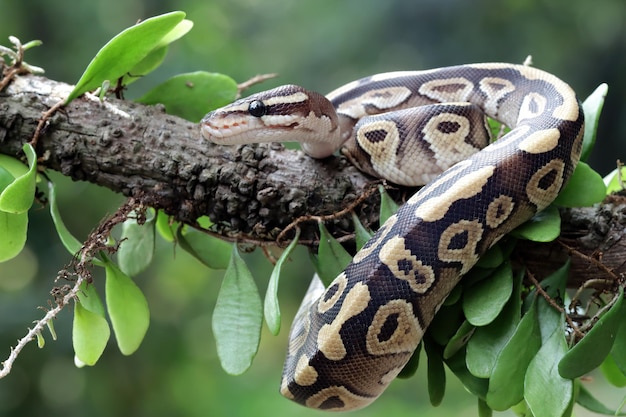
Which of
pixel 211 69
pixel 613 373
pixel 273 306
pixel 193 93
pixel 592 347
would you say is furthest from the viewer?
pixel 211 69

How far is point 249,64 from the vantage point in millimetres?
5672

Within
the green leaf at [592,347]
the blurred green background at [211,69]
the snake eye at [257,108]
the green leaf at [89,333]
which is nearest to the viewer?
the green leaf at [592,347]

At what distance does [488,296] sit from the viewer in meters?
1.50

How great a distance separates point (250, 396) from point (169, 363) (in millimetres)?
737

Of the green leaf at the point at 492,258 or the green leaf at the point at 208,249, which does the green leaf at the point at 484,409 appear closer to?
the green leaf at the point at 492,258

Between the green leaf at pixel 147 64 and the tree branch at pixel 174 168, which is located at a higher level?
the green leaf at pixel 147 64

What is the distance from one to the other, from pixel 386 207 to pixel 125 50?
854 millimetres

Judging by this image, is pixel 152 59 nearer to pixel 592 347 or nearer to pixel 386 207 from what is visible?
pixel 386 207

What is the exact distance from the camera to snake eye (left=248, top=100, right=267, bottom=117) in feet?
5.83

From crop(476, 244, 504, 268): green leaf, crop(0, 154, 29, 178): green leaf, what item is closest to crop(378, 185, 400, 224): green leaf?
crop(476, 244, 504, 268): green leaf

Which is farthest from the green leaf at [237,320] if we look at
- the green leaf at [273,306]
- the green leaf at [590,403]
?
the green leaf at [590,403]

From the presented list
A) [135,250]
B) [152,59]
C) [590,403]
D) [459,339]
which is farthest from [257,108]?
[590,403]

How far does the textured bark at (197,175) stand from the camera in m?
1.69

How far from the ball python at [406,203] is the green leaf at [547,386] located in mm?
268
